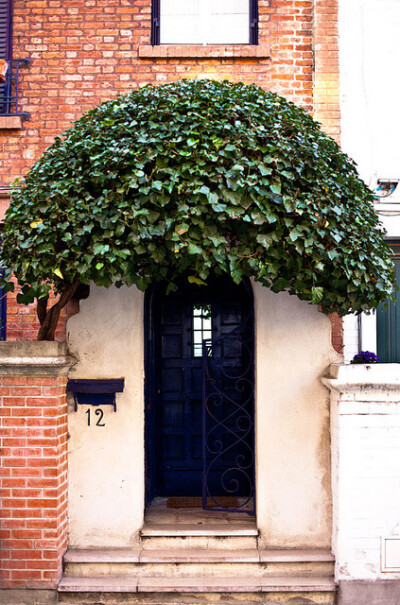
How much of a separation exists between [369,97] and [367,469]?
12.9 feet

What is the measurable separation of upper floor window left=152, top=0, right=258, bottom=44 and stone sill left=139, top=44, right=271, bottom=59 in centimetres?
27

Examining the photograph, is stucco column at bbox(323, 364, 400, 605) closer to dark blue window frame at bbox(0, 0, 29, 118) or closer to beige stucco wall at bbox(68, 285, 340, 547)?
beige stucco wall at bbox(68, 285, 340, 547)

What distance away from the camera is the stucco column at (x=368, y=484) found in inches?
180

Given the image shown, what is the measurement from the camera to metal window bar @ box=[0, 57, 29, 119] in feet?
18.5

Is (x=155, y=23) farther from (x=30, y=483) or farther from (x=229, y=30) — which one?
(x=30, y=483)

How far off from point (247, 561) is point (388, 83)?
5.14 m

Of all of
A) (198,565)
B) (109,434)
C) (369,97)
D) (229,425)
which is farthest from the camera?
(229,425)

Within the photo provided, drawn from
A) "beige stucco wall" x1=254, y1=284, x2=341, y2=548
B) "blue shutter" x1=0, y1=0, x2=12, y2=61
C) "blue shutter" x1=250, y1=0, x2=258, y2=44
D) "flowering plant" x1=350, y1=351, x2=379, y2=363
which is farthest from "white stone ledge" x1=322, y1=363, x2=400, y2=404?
"blue shutter" x1=0, y1=0, x2=12, y2=61

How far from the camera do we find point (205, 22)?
5.93m

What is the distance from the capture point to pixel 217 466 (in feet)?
19.3

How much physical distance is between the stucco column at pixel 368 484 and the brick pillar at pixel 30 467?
2491mm

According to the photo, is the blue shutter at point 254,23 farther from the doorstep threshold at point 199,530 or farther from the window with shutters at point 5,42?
the doorstep threshold at point 199,530

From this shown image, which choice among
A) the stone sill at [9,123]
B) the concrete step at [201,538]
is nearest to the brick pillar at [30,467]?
the concrete step at [201,538]

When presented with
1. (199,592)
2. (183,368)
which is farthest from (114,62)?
(199,592)
